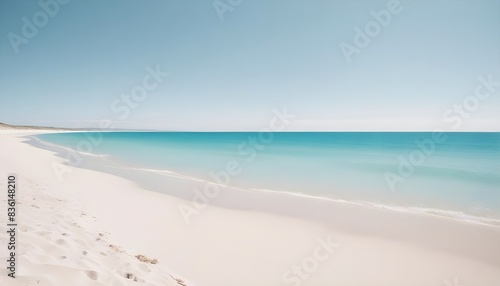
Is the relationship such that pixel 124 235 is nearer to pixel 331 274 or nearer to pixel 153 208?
pixel 153 208

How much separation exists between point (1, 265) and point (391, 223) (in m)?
9.99

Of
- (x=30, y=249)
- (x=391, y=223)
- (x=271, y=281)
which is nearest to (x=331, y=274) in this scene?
(x=271, y=281)

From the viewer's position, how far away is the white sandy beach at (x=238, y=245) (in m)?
4.29

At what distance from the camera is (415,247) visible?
6.88 m

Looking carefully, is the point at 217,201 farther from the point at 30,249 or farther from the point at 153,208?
the point at 30,249

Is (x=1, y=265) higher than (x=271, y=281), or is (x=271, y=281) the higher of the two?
(x=1, y=265)

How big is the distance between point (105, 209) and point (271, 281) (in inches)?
254

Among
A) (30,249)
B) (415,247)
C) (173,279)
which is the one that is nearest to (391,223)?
(415,247)

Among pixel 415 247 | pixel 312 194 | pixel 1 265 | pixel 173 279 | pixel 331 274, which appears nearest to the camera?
pixel 1 265

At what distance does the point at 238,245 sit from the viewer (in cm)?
655

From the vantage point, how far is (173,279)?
4590mm

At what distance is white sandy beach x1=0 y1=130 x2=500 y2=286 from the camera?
169 inches

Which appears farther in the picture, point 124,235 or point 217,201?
point 217,201

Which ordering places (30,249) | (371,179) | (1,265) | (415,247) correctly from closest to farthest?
1. (1,265)
2. (30,249)
3. (415,247)
4. (371,179)
